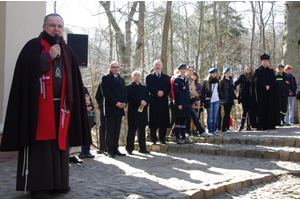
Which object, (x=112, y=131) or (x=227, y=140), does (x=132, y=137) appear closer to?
(x=112, y=131)

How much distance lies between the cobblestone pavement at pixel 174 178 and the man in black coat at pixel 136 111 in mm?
906

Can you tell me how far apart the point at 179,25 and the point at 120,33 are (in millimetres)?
9713

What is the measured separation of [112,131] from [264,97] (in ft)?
19.9

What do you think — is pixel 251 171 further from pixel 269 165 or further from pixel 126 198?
pixel 126 198

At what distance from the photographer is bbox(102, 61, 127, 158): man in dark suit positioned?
825 cm

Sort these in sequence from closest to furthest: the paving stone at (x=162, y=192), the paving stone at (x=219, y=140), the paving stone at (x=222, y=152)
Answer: the paving stone at (x=162, y=192)
the paving stone at (x=222, y=152)
the paving stone at (x=219, y=140)

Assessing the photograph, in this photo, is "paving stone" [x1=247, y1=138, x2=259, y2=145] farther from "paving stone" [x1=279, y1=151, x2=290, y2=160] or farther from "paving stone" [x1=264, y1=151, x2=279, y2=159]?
"paving stone" [x1=279, y1=151, x2=290, y2=160]

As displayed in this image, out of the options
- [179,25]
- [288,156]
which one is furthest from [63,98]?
[179,25]

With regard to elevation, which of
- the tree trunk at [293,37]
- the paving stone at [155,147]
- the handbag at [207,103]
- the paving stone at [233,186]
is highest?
the tree trunk at [293,37]

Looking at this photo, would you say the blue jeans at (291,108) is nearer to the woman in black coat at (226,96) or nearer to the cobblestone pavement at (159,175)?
the woman in black coat at (226,96)

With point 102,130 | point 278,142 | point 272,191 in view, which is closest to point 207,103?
point 278,142

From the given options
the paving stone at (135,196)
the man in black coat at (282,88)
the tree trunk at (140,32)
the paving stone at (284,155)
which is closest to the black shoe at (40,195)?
the paving stone at (135,196)

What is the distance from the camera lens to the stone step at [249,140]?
8.88 meters

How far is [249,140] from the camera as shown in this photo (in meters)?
9.42
